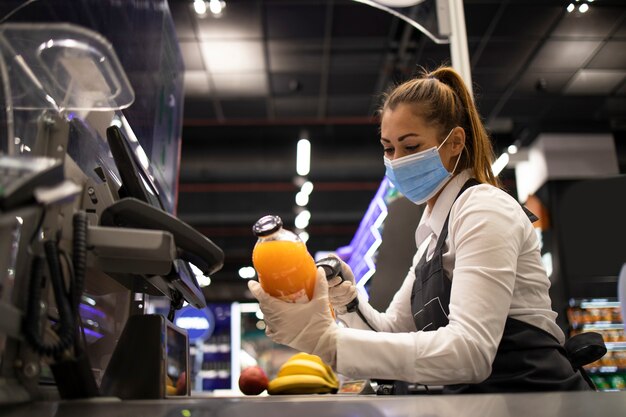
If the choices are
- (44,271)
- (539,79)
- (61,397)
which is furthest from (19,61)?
(539,79)

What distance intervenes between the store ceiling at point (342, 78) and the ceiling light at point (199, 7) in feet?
→ 0.19

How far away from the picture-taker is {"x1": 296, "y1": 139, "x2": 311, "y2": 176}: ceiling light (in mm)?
8648

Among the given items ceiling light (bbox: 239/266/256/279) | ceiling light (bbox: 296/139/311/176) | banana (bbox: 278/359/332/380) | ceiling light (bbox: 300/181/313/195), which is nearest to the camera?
banana (bbox: 278/359/332/380)

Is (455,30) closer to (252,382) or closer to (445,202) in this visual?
(445,202)

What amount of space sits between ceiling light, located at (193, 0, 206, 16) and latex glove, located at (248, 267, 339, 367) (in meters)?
5.36

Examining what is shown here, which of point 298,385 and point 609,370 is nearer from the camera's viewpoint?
point 298,385

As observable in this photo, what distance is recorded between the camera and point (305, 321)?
1.05m

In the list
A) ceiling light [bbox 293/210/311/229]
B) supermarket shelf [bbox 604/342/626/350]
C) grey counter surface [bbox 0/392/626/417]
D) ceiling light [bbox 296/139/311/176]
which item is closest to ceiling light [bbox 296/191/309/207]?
ceiling light [bbox 293/210/311/229]

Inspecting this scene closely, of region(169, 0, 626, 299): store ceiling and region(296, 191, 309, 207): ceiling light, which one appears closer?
region(169, 0, 626, 299): store ceiling

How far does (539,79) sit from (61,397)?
7130mm

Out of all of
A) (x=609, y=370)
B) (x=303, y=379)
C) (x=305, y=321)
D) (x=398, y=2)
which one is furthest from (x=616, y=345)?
(x=305, y=321)

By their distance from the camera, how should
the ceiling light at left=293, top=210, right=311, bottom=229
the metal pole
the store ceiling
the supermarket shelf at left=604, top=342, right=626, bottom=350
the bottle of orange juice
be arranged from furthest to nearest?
the ceiling light at left=293, top=210, right=311, bottom=229 < the supermarket shelf at left=604, top=342, right=626, bottom=350 < the store ceiling < the metal pole < the bottle of orange juice

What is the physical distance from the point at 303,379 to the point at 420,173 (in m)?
0.65

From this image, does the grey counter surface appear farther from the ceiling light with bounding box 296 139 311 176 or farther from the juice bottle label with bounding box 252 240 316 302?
the ceiling light with bounding box 296 139 311 176
